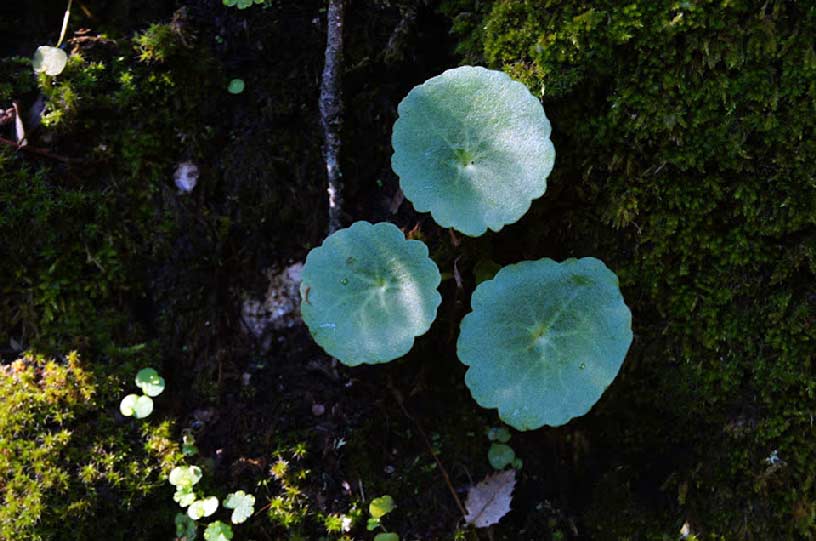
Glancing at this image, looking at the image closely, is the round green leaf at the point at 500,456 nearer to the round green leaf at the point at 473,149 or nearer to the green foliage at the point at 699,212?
the green foliage at the point at 699,212

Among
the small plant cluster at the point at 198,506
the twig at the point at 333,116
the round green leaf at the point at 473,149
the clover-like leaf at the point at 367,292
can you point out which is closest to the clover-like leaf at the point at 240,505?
the small plant cluster at the point at 198,506

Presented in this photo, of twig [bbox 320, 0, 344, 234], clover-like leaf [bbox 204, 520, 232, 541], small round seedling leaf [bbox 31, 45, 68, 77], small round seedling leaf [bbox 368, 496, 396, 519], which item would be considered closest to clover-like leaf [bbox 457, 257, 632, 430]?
small round seedling leaf [bbox 368, 496, 396, 519]

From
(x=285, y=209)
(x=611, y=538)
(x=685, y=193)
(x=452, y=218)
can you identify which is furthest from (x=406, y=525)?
(x=685, y=193)

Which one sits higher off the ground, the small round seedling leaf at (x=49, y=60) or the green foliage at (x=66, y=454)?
the small round seedling leaf at (x=49, y=60)

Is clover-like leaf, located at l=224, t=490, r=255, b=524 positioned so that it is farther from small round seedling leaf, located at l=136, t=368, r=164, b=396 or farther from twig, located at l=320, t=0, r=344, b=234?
twig, located at l=320, t=0, r=344, b=234

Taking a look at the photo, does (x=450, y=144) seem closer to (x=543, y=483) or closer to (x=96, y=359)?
(x=543, y=483)

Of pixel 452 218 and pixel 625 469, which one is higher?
pixel 452 218

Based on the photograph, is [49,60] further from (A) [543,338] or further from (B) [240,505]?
(A) [543,338]
